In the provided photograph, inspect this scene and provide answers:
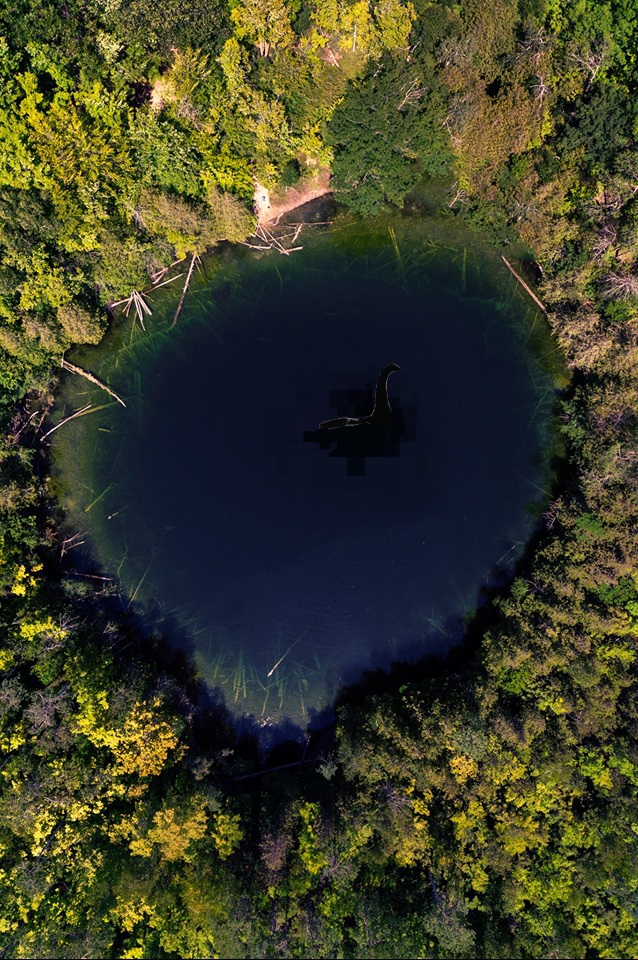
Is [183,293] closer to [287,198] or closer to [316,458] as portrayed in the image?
[287,198]

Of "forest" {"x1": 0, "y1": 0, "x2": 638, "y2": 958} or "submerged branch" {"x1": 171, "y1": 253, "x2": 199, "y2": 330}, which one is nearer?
"forest" {"x1": 0, "y1": 0, "x2": 638, "y2": 958}

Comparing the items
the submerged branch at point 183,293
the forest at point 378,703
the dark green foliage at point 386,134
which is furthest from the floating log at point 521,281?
the submerged branch at point 183,293

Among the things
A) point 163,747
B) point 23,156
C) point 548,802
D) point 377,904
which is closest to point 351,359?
point 23,156

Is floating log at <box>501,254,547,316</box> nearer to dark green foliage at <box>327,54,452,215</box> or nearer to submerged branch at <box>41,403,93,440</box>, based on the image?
dark green foliage at <box>327,54,452,215</box>

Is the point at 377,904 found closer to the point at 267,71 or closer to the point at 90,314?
the point at 90,314

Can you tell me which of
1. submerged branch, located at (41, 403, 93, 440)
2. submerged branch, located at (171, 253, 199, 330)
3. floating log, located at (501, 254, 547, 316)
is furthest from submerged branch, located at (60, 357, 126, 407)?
floating log, located at (501, 254, 547, 316)

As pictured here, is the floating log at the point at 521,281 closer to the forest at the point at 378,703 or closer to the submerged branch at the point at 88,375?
the forest at the point at 378,703

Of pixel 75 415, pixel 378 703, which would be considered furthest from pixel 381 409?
pixel 75 415

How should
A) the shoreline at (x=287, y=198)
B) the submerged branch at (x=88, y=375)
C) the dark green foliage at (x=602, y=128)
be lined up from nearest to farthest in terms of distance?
the dark green foliage at (x=602, y=128), the shoreline at (x=287, y=198), the submerged branch at (x=88, y=375)
